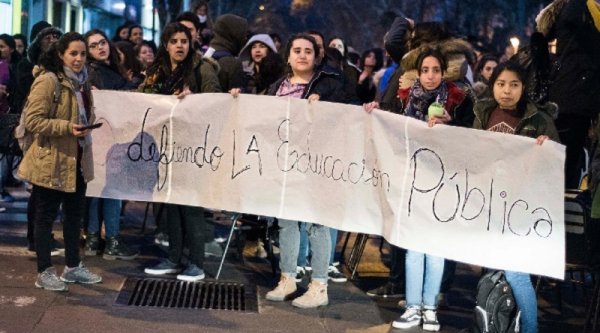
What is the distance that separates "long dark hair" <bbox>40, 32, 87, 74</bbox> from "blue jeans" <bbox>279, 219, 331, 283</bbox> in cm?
204

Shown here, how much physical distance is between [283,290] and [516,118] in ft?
7.49

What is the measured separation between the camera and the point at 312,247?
8188mm

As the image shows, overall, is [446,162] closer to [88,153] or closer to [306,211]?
[306,211]

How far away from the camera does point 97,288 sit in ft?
27.6

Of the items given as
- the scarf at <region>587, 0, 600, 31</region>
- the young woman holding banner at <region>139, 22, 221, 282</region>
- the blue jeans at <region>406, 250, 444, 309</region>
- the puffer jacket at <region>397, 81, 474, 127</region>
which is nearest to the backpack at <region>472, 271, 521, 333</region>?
the blue jeans at <region>406, 250, 444, 309</region>

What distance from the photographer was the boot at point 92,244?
380 inches

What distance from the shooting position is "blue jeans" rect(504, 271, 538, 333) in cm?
696

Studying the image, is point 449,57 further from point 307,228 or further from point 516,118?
point 307,228

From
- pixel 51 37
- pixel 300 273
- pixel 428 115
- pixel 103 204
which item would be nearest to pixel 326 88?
pixel 428 115

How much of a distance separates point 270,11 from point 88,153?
1860 centimetres

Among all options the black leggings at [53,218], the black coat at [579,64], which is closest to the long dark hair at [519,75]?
the black coat at [579,64]

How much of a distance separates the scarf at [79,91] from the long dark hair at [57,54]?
7cm

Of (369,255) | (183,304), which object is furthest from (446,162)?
(369,255)

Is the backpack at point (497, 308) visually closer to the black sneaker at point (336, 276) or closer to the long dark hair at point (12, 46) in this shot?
the black sneaker at point (336, 276)
